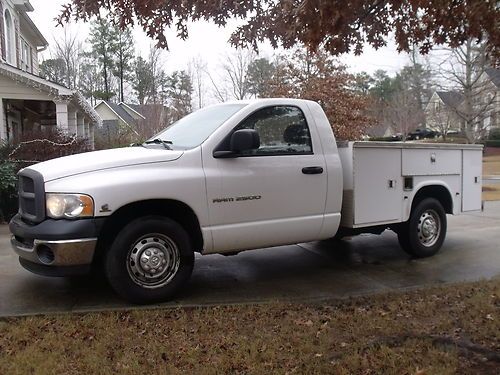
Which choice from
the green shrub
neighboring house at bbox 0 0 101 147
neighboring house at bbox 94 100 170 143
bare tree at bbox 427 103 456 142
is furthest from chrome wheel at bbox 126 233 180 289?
bare tree at bbox 427 103 456 142

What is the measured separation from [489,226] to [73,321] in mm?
7725

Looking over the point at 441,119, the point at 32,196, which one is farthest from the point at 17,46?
the point at 441,119

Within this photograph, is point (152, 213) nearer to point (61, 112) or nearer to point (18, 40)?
point (61, 112)

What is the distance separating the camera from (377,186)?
6.29 metres

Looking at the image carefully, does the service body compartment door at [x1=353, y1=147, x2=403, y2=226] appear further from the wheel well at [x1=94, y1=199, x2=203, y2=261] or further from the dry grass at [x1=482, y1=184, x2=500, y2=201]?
the dry grass at [x1=482, y1=184, x2=500, y2=201]

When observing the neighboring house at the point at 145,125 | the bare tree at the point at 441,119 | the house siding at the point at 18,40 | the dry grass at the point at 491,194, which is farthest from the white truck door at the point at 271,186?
the bare tree at the point at 441,119

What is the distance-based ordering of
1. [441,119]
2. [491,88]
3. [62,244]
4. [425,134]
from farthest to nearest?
[425,134], [441,119], [491,88], [62,244]

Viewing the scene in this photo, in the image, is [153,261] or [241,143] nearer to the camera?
[153,261]

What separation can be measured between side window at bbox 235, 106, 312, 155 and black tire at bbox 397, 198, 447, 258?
2.01 metres

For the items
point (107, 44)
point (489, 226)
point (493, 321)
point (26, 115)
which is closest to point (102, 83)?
point (107, 44)

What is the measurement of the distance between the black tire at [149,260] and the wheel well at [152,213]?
12 centimetres

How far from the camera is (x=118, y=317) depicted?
4539 millimetres

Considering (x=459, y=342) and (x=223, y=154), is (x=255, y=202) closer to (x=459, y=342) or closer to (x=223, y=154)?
(x=223, y=154)

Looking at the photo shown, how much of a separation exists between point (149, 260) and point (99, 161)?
102 centimetres
